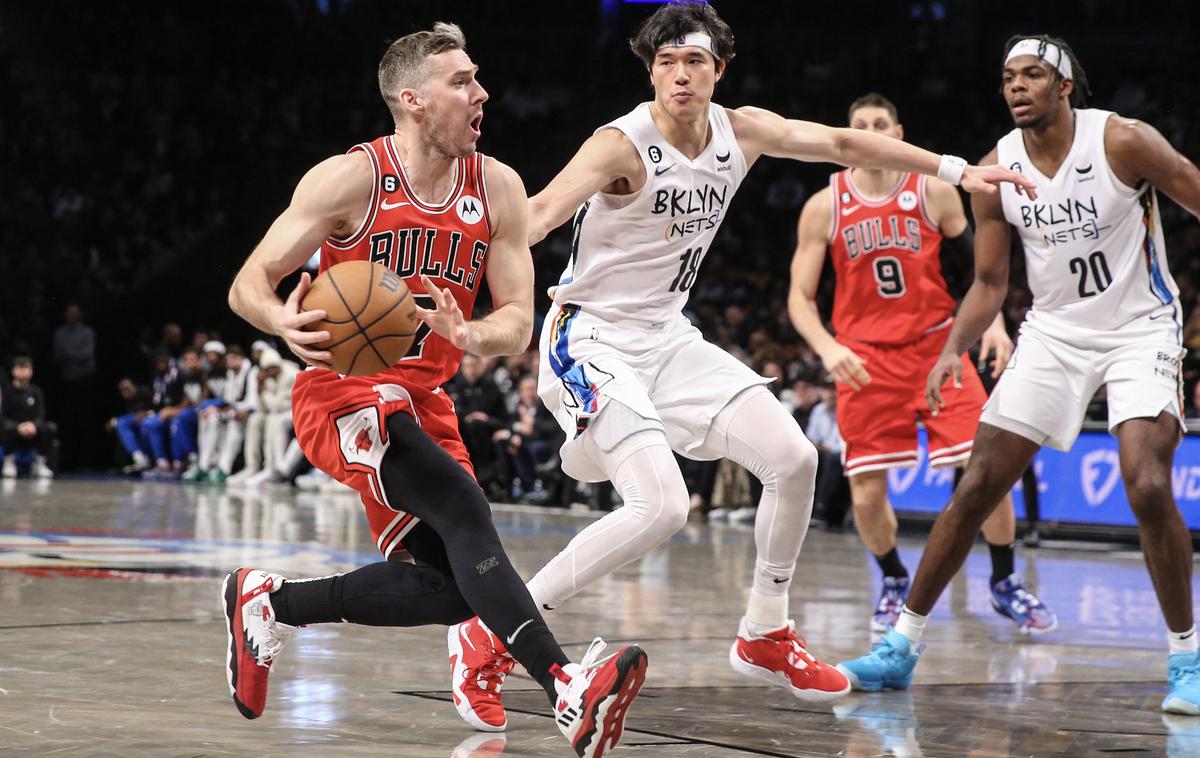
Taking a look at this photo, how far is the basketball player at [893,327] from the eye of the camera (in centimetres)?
695

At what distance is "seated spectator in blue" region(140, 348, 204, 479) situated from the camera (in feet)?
63.8

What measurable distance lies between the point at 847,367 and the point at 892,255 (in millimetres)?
1581

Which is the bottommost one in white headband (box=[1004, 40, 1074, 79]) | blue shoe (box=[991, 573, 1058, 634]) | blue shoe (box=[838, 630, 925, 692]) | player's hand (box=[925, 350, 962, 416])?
blue shoe (box=[991, 573, 1058, 634])

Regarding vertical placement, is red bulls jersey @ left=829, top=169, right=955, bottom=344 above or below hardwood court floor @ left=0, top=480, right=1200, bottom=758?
above

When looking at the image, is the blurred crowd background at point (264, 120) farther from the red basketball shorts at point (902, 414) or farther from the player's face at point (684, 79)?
the player's face at point (684, 79)

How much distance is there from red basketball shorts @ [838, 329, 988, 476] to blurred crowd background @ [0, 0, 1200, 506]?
1058 centimetres

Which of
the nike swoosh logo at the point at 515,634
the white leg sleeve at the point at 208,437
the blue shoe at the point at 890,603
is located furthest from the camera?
the white leg sleeve at the point at 208,437

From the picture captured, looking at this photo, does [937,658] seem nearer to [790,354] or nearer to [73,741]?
[73,741]

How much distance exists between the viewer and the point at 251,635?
13.8 feet

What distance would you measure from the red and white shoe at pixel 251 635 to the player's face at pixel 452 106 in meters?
1.37

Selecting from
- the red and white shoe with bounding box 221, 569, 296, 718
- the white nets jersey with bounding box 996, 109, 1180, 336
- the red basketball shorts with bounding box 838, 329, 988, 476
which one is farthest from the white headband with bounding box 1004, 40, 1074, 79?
the red and white shoe with bounding box 221, 569, 296, 718

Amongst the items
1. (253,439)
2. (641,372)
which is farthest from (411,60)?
(253,439)

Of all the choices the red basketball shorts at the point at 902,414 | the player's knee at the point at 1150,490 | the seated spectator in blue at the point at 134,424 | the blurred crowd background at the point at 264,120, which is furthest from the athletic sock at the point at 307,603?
the seated spectator in blue at the point at 134,424

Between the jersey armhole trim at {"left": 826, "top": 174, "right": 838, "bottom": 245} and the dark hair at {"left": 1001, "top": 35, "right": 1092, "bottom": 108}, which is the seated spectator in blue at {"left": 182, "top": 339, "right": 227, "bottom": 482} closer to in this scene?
the jersey armhole trim at {"left": 826, "top": 174, "right": 838, "bottom": 245}
